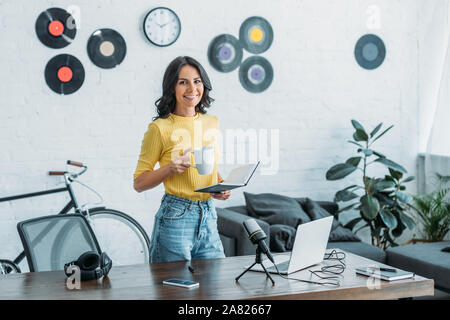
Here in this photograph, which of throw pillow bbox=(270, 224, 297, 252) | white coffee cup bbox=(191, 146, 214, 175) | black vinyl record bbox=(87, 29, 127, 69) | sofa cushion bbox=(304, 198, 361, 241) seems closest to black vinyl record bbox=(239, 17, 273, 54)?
black vinyl record bbox=(87, 29, 127, 69)

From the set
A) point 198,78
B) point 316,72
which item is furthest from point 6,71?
point 316,72

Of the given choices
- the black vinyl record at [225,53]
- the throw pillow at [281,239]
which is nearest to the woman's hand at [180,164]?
the throw pillow at [281,239]

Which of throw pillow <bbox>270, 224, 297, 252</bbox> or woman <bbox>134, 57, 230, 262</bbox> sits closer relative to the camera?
woman <bbox>134, 57, 230, 262</bbox>

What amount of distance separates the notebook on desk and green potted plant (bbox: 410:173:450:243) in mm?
2395

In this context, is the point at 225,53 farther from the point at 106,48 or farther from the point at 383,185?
the point at 383,185

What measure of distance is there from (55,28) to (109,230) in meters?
1.43

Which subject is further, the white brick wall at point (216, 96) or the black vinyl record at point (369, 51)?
the black vinyl record at point (369, 51)

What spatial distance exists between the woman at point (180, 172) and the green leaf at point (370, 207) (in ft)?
6.20

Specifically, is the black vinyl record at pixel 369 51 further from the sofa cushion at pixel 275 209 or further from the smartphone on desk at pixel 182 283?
the smartphone on desk at pixel 182 283

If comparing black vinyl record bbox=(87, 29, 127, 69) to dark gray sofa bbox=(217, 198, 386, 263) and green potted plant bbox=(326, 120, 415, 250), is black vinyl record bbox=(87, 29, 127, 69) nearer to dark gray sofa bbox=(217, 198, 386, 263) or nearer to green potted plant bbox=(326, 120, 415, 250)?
dark gray sofa bbox=(217, 198, 386, 263)

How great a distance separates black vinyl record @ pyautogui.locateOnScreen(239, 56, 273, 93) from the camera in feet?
13.5

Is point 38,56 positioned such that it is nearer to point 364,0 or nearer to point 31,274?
point 31,274

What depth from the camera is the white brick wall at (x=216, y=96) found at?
3660mm
